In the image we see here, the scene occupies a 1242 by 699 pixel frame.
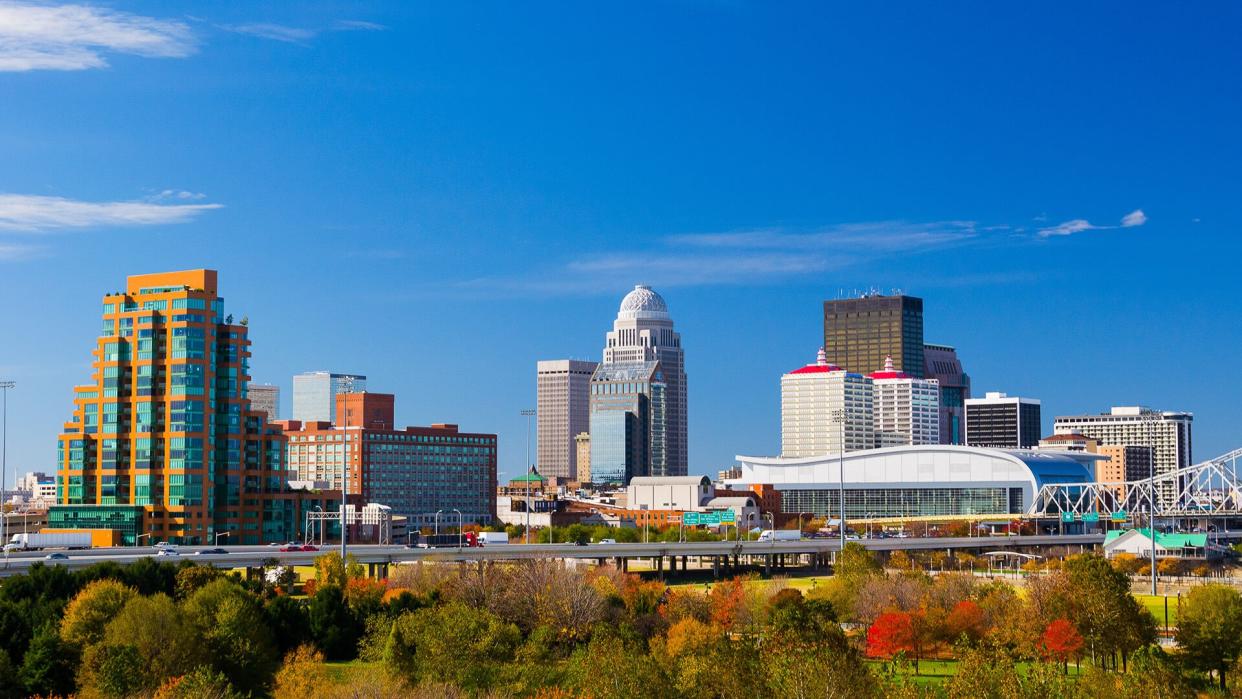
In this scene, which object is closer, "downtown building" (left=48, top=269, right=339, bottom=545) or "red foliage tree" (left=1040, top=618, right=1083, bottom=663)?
"red foliage tree" (left=1040, top=618, right=1083, bottom=663)

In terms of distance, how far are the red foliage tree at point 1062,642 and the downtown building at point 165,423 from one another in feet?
395

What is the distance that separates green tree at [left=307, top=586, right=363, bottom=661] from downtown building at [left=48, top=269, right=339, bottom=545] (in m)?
87.7

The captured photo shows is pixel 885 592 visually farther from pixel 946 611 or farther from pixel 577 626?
pixel 577 626

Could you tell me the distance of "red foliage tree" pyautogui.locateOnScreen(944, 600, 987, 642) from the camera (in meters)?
107

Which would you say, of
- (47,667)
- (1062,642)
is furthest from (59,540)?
(1062,642)

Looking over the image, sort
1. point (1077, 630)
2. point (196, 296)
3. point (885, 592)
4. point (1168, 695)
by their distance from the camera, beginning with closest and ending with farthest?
1. point (1168, 695)
2. point (1077, 630)
3. point (885, 592)
4. point (196, 296)

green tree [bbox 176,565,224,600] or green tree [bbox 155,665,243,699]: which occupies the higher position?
green tree [bbox 176,565,224,600]

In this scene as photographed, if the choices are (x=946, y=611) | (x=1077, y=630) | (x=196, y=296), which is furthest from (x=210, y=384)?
(x=1077, y=630)

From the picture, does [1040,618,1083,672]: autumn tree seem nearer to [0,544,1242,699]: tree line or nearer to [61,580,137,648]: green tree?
[0,544,1242,699]: tree line

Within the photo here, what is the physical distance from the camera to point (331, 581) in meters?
123

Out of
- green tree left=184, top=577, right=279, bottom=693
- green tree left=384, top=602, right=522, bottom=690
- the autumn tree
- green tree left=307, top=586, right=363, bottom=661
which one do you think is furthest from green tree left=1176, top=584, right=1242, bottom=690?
green tree left=184, top=577, right=279, bottom=693

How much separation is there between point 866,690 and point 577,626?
44540 millimetres

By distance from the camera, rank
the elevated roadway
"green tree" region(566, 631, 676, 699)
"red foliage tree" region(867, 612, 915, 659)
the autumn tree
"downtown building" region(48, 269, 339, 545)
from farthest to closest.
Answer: "downtown building" region(48, 269, 339, 545) < the elevated roadway < "red foliage tree" region(867, 612, 915, 659) < the autumn tree < "green tree" region(566, 631, 676, 699)

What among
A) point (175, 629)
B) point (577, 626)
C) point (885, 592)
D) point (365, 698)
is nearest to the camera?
point (365, 698)
